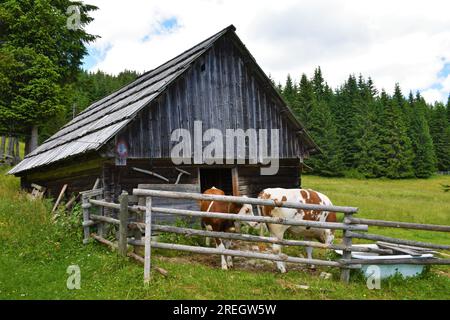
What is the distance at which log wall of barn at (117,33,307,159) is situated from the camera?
454 inches

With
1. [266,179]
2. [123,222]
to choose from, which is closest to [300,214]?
[123,222]

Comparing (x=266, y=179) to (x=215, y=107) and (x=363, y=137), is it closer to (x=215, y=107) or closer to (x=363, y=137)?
(x=215, y=107)

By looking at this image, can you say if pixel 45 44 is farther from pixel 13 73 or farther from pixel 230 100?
pixel 230 100

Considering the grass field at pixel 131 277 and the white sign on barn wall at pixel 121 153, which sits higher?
the white sign on barn wall at pixel 121 153

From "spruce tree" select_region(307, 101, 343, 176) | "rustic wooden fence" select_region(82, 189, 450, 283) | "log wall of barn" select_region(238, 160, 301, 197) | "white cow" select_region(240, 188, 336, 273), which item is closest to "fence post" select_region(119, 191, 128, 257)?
"rustic wooden fence" select_region(82, 189, 450, 283)

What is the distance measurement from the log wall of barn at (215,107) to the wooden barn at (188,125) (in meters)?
0.03

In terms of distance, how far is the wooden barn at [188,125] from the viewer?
1125cm

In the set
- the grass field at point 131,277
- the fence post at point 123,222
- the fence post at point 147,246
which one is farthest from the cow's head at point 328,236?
the fence post at point 123,222

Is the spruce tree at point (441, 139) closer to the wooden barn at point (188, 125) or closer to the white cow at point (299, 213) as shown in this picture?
the wooden barn at point (188, 125)

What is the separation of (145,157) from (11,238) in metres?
3.99

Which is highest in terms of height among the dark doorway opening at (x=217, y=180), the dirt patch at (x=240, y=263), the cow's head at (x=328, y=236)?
the dark doorway opening at (x=217, y=180)

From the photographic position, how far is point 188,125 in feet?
40.3

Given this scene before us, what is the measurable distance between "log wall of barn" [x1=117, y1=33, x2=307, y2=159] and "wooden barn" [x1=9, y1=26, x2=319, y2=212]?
3 centimetres
